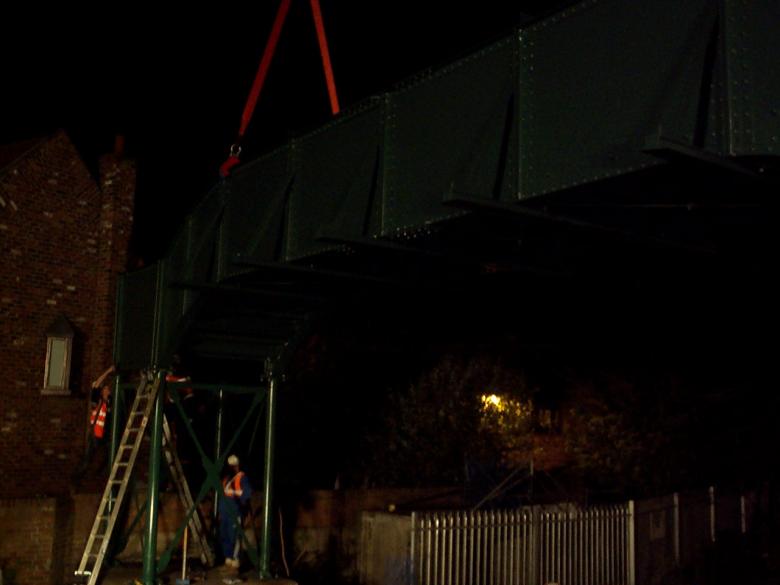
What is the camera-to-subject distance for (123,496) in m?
12.3

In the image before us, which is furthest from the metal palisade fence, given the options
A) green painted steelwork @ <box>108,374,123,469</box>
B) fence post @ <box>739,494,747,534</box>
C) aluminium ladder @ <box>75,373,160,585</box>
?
fence post @ <box>739,494,747,534</box>

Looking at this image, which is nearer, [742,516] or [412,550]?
[412,550]

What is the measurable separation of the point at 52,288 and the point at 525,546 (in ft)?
31.7

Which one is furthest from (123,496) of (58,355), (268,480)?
(58,355)

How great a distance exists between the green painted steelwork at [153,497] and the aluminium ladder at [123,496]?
0.21 metres

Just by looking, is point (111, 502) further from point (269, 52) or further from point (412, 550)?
point (269, 52)

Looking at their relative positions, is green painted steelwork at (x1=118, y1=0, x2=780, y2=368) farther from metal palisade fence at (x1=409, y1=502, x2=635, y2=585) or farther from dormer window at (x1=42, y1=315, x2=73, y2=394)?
dormer window at (x1=42, y1=315, x2=73, y2=394)

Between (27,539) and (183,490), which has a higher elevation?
(183,490)

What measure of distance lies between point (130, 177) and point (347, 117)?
385 inches

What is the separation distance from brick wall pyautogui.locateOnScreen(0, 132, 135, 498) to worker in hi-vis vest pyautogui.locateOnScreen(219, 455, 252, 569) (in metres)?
3.89

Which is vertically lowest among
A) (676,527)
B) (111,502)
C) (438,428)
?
(676,527)

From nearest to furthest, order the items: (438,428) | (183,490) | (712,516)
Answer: (183,490), (712,516), (438,428)

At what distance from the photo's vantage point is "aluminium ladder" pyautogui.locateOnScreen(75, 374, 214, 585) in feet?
39.8

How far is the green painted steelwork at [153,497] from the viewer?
11508 mm
